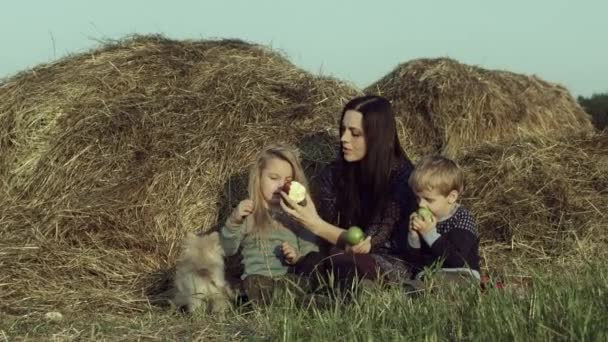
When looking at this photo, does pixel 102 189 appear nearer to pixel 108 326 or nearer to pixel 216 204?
pixel 216 204

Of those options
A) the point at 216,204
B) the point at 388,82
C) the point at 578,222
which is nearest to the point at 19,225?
the point at 216,204

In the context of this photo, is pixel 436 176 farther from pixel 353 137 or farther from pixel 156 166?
pixel 156 166

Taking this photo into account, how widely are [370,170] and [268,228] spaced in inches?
27.9

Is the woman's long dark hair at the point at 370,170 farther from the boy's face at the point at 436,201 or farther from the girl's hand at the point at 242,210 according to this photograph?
the girl's hand at the point at 242,210

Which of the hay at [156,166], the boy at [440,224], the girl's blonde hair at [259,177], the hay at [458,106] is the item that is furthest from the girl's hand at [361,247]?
the hay at [458,106]

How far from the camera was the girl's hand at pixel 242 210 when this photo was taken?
6.36 metres

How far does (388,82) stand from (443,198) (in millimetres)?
5414

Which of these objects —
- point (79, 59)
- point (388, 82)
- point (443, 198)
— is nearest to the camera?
point (443, 198)

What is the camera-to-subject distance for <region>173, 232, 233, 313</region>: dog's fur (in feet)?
20.6

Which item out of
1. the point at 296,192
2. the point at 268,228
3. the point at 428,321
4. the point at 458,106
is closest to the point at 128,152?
the point at 268,228

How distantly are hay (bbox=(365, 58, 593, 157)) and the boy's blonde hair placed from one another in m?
3.15

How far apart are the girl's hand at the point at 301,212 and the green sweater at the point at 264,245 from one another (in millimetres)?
272

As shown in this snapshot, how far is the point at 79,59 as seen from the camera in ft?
29.0

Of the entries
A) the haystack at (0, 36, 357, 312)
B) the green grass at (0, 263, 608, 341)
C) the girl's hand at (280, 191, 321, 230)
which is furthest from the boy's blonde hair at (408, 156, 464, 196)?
the haystack at (0, 36, 357, 312)
